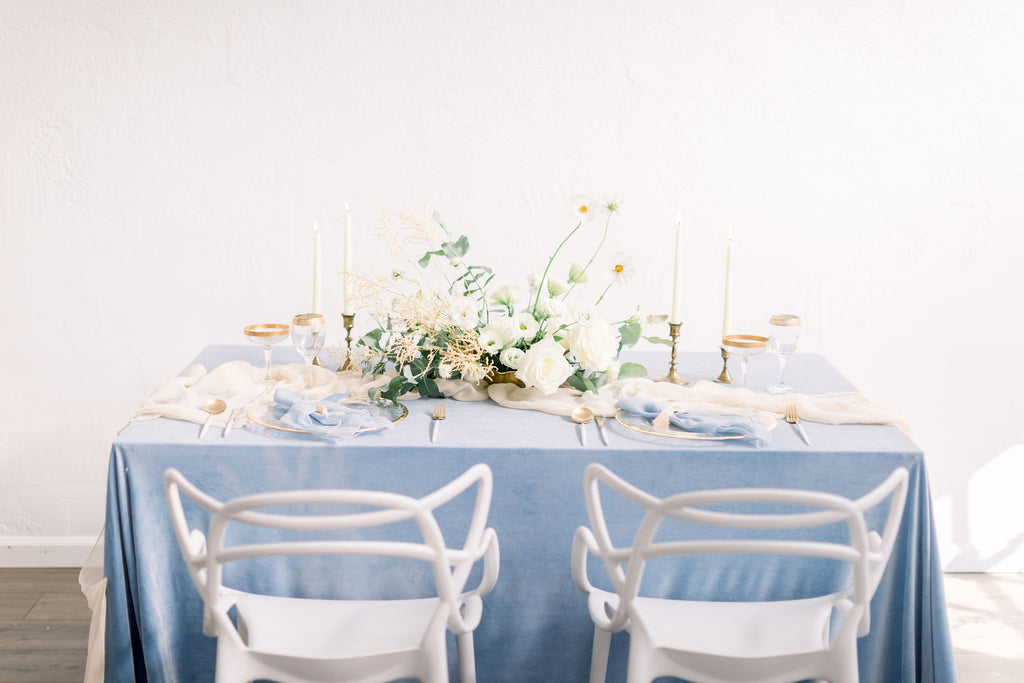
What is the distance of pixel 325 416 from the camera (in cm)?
157

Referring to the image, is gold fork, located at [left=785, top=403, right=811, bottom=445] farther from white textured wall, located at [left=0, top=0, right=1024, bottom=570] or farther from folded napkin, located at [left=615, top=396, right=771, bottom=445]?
white textured wall, located at [left=0, top=0, right=1024, bottom=570]

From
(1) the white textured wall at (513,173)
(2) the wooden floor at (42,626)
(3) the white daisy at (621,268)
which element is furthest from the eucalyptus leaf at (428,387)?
(2) the wooden floor at (42,626)

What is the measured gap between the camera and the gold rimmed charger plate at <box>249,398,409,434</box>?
1584 millimetres

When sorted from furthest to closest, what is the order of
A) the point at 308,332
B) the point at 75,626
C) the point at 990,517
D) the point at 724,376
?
1. the point at 990,517
2. the point at 75,626
3. the point at 724,376
4. the point at 308,332

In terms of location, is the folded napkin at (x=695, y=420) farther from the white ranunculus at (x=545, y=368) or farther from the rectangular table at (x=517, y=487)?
the white ranunculus at (x=545, y=368)

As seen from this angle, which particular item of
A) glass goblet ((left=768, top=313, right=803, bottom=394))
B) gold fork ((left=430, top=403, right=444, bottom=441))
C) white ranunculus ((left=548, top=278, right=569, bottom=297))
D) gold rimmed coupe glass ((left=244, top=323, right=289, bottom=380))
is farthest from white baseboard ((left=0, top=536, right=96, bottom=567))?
glass goblet ((left=768, top=313, right=803, bottom=394))

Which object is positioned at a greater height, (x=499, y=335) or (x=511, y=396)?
(x=499, y=335)

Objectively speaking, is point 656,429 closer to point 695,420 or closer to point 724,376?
point 695,420

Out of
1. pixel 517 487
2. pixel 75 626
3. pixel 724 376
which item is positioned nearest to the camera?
pixel 517 487

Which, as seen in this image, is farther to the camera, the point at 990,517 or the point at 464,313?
the point at 990,517

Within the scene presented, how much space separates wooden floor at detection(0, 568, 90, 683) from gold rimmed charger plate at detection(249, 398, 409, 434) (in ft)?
3.00

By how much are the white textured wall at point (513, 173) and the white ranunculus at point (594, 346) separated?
1032 mm

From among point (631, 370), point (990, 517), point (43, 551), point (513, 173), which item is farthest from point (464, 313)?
point (990, 517)

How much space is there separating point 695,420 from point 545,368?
308 millimetres
